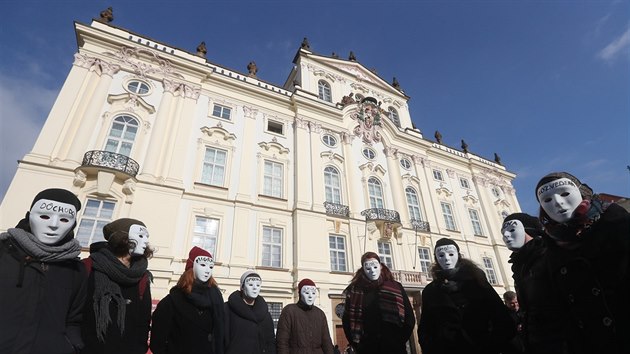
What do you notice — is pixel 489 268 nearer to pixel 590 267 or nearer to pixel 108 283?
pixel 590 267

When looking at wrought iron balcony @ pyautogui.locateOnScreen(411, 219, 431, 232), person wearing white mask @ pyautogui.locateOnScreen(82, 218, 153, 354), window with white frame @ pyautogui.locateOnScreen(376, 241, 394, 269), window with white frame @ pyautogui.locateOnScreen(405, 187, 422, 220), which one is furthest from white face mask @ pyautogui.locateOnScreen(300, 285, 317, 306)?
window with white frame @ pyautogui.locateOnScreen(405, 187, 422, 220)

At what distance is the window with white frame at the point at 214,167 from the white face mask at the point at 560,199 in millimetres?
11690

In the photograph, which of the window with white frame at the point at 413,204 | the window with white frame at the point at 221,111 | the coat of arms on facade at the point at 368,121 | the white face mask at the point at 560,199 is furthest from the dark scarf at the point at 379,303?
the coat of arms on facade at the point at 368,121

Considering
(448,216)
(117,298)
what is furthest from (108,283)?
(448,216)

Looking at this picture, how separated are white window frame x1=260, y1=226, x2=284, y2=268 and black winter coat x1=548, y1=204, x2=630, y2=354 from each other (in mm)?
10578

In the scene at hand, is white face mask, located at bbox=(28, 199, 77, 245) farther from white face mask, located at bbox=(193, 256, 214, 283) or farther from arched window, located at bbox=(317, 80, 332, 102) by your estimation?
arched window, located at bbox=(317, 80, 332, 102)

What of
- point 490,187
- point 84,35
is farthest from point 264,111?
point 490,187

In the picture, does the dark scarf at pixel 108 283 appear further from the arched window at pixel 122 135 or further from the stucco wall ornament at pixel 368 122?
the stucco wall ornament at pixel 368 122

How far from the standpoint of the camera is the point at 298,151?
1473 cm

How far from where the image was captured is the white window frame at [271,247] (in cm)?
1167

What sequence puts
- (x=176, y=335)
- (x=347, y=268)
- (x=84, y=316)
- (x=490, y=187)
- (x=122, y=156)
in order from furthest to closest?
(x=490, y=187), (x=347, y=268), (x=122, y=156), (x=176, y=335), (x=84, y=316)

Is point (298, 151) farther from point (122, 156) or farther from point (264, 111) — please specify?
point (122, 156)

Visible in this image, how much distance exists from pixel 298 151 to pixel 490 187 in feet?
56.8

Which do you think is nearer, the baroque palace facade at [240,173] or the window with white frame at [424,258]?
the baroque palace facade at [240,173]
